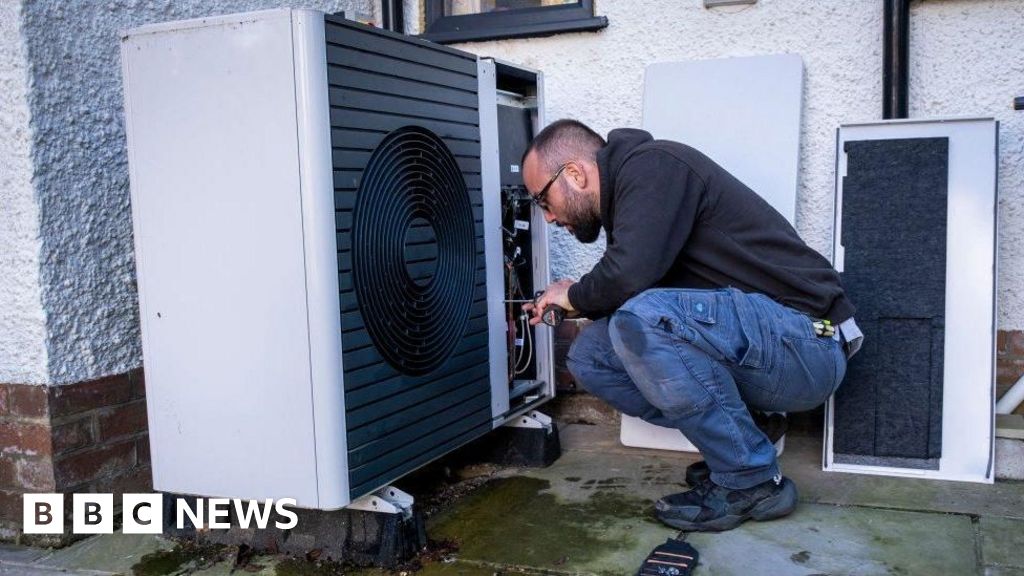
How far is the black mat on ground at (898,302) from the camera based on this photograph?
307 centimetres

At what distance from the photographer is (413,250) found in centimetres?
262

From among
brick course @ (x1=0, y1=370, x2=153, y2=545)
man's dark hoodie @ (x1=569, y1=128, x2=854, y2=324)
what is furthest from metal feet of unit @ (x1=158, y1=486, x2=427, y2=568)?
man's dark hoodie @ (x1=569, y1=128, x2=854, y2=324)

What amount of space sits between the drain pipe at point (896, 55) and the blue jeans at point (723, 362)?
1092 millimetres

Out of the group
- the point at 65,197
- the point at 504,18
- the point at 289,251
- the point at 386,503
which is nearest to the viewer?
the point at 289,251

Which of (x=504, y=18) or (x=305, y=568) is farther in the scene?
(x=504, y=18)

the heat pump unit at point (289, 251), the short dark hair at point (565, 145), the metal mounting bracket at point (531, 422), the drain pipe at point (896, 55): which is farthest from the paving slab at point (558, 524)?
the drain pipe at point (896, 55)

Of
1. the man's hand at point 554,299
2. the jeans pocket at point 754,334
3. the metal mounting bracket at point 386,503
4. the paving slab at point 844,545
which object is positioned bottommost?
the paving slab at point 844,545

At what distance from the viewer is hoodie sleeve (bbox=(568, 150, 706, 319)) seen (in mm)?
2572

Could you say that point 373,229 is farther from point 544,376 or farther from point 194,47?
point 544,376

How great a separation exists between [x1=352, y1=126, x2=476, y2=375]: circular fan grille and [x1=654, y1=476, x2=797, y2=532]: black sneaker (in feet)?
2.72

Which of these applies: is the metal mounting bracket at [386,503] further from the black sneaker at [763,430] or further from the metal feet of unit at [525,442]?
the black sneaker at [763,430]

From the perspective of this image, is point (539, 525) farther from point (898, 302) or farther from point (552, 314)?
point (898, 302)

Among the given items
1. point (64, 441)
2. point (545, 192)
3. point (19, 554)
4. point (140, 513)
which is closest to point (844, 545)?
point (545, 192)

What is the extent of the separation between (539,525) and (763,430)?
863mm
